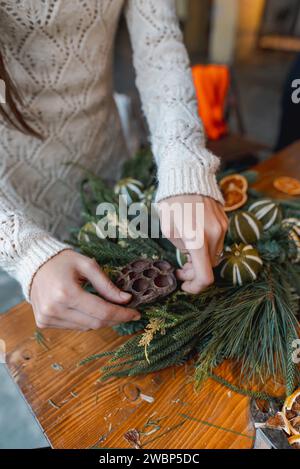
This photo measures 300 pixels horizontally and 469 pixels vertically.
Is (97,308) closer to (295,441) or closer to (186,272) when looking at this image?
(186,272)

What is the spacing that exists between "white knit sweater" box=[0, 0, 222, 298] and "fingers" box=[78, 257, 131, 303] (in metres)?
0.07

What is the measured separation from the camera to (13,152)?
685mm

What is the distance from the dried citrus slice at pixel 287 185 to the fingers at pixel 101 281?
48cm

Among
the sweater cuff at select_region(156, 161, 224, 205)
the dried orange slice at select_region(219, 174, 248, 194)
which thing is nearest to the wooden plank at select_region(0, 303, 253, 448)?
the sweater cuff at select_region(156, 161, 224, 205)

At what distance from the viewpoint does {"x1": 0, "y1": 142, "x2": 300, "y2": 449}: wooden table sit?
1.39 ft

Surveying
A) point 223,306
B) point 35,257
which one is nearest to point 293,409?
point 223,306

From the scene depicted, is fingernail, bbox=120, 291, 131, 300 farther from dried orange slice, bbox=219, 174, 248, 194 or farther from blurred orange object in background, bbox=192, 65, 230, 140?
blurred orange object in background, bbox=192, 65, 230, 140

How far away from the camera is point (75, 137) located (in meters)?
0.76

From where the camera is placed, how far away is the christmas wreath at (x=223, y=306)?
1.52 ft

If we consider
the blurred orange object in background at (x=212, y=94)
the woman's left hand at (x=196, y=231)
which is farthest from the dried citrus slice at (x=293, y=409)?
the blurred orange object in background at (x=212, y=94)

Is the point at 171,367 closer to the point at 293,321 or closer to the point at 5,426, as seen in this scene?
the point at 293,321

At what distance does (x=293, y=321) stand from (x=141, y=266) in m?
0.22

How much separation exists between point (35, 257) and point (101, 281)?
9 cm

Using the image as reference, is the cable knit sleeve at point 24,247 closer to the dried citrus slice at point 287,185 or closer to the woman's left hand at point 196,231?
the woman's left hand at point 196,231
